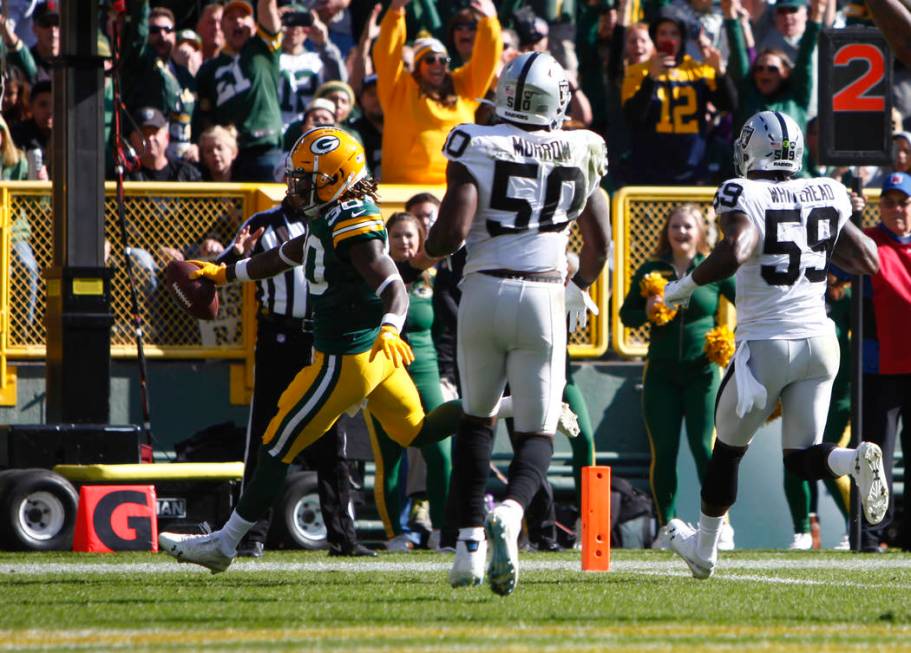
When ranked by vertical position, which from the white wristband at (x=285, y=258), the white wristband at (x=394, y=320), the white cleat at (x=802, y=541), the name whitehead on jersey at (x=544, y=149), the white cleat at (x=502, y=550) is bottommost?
the white cleat at (x=802, y=541)

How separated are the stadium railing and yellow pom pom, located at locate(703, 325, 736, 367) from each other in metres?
2.16

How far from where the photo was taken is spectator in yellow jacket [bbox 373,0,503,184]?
37.9 feet

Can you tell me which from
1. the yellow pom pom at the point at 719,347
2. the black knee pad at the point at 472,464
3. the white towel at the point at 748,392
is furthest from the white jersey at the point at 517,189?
the yellow pom pom at the point at 719,347

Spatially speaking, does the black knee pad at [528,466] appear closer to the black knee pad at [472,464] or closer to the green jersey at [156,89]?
the black knee pad at [472,464]

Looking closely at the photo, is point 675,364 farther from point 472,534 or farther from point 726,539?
point 472,534

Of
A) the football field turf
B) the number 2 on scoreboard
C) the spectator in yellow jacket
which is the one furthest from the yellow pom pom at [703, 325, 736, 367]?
the spectator in yellow jacket

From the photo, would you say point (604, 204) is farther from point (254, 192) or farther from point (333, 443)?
point (254, 192)

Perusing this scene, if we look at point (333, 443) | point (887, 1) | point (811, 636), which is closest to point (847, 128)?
point (333, 443)

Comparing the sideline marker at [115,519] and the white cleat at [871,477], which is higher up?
the white cleat at [871,477]

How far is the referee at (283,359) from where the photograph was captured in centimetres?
889

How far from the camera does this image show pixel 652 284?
10508mm

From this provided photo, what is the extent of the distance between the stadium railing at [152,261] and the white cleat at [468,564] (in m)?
5.09

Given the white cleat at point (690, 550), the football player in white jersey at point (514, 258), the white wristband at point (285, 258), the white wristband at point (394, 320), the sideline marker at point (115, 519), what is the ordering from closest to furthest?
1. the football player in white jersey at point (514, 258)
2. the white wristband at point (394, 320)
3. the white cleat at point (690, 550)
4. the white wristband at point (285, 258)
5. the sideline marker at point (115, 519)

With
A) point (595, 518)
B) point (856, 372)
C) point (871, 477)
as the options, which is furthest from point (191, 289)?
point (856, 372)
